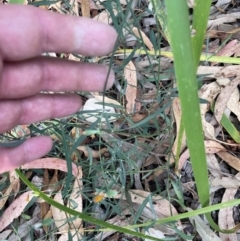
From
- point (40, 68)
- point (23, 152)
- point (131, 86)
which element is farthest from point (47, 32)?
point (131, 86)

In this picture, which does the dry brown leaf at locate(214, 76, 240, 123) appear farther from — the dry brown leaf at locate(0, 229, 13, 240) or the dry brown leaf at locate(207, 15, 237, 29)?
the dry brown leaf at locate(0, 229, 13, 240)

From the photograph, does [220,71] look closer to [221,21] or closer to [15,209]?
[221,21]

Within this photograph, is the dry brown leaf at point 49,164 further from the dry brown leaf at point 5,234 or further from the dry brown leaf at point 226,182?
the dry brown leaf at point 226,182

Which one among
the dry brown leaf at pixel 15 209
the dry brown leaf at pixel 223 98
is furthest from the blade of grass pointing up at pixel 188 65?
the dry brown leaf at pixel 15 209

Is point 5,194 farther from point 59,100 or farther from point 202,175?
point 202,175

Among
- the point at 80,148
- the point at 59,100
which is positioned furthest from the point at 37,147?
the point at 80,148

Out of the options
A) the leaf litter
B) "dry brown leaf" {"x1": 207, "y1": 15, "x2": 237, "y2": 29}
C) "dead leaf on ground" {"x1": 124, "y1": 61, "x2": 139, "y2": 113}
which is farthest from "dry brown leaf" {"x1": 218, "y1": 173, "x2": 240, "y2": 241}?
"dry brown leaf" {"x1": 207, "y1": 15, "x2": 237, "y2": 29}

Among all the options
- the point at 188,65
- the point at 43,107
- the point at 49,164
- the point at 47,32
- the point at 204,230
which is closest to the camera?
the point at 188,65
